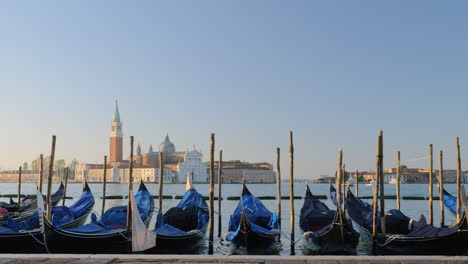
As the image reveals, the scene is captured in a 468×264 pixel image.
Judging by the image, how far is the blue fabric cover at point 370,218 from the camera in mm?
9555

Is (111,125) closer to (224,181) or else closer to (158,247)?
(224,181)

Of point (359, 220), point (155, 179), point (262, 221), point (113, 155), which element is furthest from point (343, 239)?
point (113, 155)

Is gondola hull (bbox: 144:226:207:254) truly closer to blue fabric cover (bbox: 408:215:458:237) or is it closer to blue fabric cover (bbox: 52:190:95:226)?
blue fabric cover (bbox: 52:190:95:226)

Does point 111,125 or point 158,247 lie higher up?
point 111,125

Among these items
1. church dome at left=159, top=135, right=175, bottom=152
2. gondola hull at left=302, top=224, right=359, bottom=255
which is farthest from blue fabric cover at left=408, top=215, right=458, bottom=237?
church dome at left=159, top=135, right=175, bottom=152

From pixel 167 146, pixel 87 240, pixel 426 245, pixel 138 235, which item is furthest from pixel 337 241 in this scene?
pixel 167 146

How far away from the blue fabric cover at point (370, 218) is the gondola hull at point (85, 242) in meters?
4.88

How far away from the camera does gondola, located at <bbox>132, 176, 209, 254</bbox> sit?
325 inches

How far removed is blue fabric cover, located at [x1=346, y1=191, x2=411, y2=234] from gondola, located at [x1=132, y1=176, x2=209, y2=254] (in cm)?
327

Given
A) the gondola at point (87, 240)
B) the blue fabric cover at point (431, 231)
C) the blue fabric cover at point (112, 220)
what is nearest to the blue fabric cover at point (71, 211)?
the blue fabric cover at point (112, 220)

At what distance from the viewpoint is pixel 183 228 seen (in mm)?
10352

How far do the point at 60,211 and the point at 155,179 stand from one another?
280 ft

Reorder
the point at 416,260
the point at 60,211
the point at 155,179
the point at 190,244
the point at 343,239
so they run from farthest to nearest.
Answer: the point at 155,179 < the point at 60,211 < the point at 190,244 < the point at 343,239 < the point at 416,260

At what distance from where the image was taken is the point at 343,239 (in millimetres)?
8422
